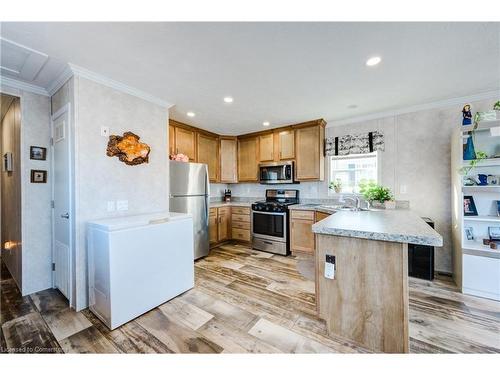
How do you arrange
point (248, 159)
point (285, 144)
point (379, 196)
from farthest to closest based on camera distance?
point (248, 159), point (285, 144), point (379, 196)

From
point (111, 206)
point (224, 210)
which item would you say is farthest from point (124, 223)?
point (224, 210)

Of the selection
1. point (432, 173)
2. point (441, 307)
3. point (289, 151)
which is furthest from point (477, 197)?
point (289, 151)

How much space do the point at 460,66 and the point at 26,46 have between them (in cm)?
392

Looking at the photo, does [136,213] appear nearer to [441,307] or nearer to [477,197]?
[441,307]

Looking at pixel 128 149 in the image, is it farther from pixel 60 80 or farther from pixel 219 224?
pixel 219 224

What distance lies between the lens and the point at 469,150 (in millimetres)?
2393

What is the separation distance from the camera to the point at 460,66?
199 cm

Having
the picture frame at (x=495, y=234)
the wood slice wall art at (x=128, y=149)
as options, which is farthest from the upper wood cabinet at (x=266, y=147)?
the picture frame at (x=495, y=234)

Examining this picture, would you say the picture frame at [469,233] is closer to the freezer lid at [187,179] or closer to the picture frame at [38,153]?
the freezer lid at [187,179]

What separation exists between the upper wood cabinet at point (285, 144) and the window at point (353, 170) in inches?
30.5

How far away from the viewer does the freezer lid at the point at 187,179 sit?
123 inches

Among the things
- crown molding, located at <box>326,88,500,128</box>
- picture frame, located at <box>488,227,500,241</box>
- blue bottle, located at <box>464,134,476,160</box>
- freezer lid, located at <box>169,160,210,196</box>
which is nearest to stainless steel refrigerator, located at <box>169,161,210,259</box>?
freezer lid, located at <box>169,160,210,196</box>

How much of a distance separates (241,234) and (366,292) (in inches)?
120

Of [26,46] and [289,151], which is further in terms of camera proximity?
[289,151]
